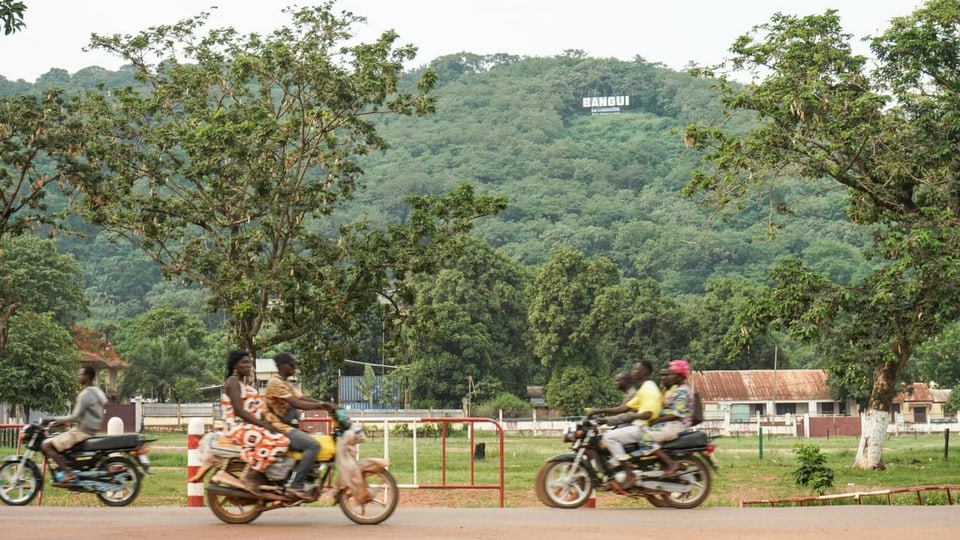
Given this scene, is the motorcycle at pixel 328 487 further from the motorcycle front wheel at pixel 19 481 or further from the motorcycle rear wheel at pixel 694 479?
the motorcycle front wheel at pixel 19 481

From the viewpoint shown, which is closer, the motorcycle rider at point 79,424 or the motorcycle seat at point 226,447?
the motorcycle seat at point 226,447

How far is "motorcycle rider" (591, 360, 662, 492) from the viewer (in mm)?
12930

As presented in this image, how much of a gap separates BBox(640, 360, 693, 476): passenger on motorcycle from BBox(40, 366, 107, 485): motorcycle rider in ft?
17.3

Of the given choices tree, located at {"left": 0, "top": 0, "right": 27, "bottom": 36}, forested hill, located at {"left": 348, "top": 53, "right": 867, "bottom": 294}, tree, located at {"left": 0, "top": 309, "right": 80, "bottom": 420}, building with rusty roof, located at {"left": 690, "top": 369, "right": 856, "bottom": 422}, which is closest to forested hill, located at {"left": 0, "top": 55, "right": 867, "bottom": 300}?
forested hill, located at {"left": 348, "top": 53, "right": 867, "bottom": 294}

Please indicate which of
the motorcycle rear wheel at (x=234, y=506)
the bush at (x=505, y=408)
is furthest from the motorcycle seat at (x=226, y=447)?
the bush at (x=505, y=408)

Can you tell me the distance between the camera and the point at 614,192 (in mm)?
179875

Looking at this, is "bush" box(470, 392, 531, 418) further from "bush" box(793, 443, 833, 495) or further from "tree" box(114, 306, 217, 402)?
"bush" box(793, 443, 833, 495)

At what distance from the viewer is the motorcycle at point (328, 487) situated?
36.3 feet

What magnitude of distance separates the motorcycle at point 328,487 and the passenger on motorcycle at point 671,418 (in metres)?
2.92

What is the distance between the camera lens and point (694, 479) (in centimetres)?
1307

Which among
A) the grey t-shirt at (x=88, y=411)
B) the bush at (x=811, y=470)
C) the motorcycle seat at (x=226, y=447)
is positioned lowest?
the bush at (x=811, y=470)

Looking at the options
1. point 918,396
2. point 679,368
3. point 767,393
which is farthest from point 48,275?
point 679,368

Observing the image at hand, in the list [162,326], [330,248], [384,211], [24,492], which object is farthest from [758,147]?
[384,211]

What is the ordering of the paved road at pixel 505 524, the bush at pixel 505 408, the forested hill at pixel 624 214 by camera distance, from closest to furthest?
the paved road at pixel 505 524 < the bush at pixel 505 408 < the forested hill at pixel 624 214
